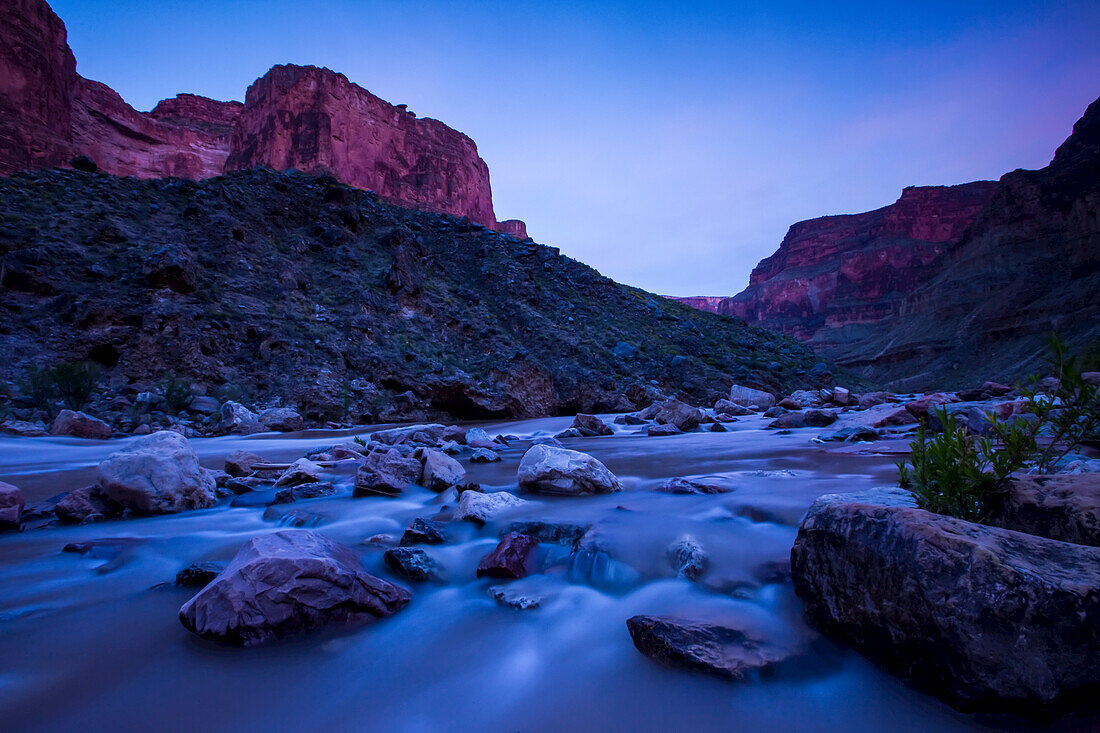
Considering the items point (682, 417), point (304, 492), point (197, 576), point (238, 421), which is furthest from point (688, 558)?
point (238, 421)

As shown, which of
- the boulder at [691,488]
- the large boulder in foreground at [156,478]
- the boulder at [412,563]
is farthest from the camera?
the boulder at [691,488]

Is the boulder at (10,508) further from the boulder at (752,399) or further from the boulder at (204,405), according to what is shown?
the boulder at (752,399)

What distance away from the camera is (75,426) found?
8234mm

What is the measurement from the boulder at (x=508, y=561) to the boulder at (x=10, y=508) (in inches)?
131

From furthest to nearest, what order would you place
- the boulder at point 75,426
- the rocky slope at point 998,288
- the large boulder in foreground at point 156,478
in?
the rocky slope at point 998,288 < the boulder at point 75,426 < the large boulder in foreground at point 156,478

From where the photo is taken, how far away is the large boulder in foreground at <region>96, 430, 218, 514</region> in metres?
3.62

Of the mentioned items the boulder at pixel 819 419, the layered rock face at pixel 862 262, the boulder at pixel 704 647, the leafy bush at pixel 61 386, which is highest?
the layered rock face at pixel 862 262

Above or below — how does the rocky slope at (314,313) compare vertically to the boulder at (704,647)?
above

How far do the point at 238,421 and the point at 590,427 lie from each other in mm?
7955

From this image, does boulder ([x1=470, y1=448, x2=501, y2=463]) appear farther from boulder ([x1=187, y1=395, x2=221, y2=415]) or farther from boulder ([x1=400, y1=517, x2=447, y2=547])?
boulder ([x1=187, y1=395, x2=221, y2=415])

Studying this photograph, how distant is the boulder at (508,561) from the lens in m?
2.47

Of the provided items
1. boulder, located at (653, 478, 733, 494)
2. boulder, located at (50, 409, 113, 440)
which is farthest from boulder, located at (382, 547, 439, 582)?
boulder, located at (50, 409, 113, 440)

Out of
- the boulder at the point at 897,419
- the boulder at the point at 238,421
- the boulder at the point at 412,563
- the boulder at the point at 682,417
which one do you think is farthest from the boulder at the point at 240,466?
the boulder at the point at 897,419

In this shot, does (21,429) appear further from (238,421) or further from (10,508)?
(10,508)
